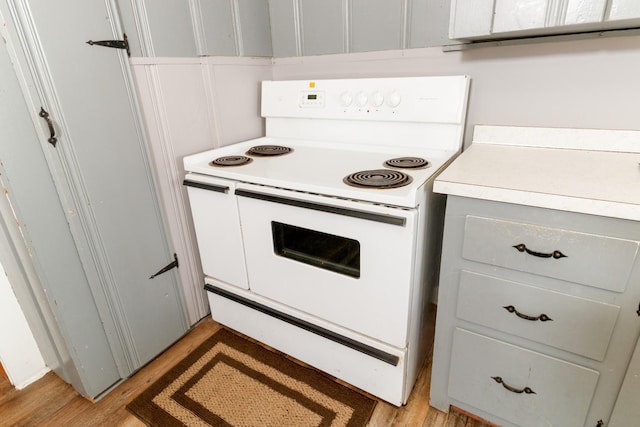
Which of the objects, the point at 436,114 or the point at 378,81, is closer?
the point at 436,114

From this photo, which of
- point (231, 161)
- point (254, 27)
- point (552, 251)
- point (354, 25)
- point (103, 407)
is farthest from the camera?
point (254, 27)

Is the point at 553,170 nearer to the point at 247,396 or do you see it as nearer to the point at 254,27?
the point at 247,396

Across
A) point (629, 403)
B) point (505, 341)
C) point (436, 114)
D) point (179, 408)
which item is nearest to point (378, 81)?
point (436, 114)

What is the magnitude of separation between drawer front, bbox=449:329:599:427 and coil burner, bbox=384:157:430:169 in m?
→ 0.56

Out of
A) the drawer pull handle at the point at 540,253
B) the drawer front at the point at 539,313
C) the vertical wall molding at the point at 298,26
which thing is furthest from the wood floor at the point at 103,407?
the vertical wall molding at the point at 298,26

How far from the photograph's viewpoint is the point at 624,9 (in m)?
0.91

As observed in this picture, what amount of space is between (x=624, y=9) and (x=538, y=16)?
0.64ft

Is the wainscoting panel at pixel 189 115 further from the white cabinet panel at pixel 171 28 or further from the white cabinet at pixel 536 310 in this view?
the white cabinet at pixel 536 310

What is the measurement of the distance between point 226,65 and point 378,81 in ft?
2.34

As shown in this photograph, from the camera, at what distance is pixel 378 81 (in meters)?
1.47

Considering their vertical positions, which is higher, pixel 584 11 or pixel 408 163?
pixel 584 11

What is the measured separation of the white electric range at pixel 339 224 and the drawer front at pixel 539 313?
7.2 inches

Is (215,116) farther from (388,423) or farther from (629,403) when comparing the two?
(629,403)

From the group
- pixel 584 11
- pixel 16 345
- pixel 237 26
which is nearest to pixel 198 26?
pixel 237 26
